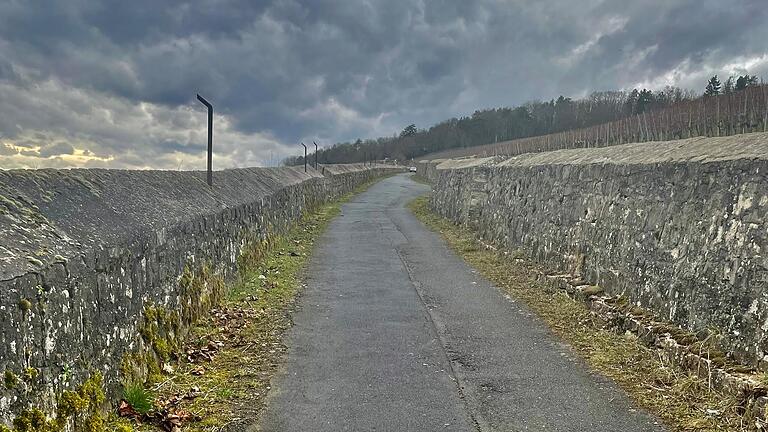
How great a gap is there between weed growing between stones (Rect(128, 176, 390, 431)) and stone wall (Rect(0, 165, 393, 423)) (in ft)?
0.92

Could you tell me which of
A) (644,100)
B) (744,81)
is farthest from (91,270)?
(644,100)

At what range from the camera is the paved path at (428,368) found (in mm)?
4547

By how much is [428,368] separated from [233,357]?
200 centimetres

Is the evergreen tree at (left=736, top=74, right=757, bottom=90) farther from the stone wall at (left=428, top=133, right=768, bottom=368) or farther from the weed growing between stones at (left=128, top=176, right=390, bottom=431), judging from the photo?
the weed growing between stones at (left=128, top=176, right=390, bottom=431)

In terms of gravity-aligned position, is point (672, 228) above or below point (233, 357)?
above

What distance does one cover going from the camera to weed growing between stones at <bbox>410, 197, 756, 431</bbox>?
14.7 feet

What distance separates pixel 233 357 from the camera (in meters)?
5.86

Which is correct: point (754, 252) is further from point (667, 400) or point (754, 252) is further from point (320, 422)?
point (320, 422)

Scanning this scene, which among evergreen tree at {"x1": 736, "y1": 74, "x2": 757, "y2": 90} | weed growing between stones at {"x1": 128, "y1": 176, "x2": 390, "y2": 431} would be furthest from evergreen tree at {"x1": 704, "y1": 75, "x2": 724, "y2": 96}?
weed growing between stones at {"x1": 128, "y1": 176, "x2": 390, "y2": 431}

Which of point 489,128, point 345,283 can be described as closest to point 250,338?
point 345,283

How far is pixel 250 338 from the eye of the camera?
6500mm

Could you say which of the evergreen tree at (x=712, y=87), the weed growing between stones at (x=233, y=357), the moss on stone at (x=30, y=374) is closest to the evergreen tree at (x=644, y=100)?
the evergreen tree at (x=712, y=87)

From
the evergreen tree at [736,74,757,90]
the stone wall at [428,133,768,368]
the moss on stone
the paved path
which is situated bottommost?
the paved path

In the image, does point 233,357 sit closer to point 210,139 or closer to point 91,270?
point 91,270
